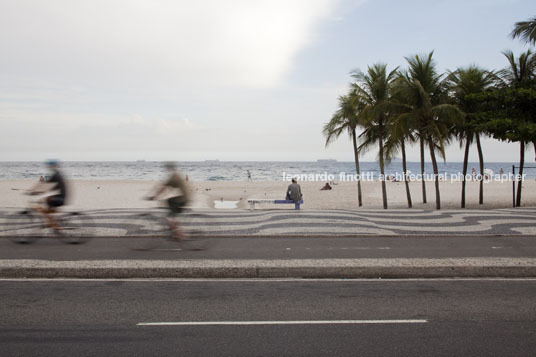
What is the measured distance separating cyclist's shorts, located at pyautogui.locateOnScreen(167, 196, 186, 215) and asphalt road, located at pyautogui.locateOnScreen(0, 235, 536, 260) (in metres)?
0.85

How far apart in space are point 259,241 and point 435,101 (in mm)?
15638

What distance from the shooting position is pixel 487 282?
22.5 ft

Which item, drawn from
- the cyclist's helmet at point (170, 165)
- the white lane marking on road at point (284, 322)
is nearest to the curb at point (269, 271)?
the white lane marking on road at point (284, 322)

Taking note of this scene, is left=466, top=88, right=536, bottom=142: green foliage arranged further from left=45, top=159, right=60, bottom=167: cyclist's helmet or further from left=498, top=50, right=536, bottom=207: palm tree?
left=45, top=159, right=60, bottom=167: cyclist's helmet

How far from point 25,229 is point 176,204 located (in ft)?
16.3

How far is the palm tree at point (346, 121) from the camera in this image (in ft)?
75.4

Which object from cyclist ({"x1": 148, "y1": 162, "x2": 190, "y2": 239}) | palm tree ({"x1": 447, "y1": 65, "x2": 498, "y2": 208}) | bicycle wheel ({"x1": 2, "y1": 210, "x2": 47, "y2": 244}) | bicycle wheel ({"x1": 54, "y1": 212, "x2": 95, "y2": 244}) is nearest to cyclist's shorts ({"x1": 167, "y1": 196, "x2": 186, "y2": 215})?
cyclist ({"x1": 148, "y1": 162, "x2": 190, "y2": 239})

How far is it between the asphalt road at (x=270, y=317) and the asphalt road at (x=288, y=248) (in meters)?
1.84

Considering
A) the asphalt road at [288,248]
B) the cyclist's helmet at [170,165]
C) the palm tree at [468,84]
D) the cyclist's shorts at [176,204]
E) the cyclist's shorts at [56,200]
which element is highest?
the palm tree at [468,84]

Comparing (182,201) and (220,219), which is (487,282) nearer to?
(182,201)

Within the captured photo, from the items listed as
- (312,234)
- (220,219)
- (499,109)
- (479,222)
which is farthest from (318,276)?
(499,109)

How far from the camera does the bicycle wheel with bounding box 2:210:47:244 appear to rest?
33.1ft

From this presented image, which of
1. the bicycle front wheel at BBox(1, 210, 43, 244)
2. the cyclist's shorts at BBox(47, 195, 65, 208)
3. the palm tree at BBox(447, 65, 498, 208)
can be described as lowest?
the bicycle front wheel at BBox(1, 210, 43, 244)

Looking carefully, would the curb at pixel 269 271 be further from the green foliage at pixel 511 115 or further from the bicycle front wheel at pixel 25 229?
the green foliage at pixel 511 115
